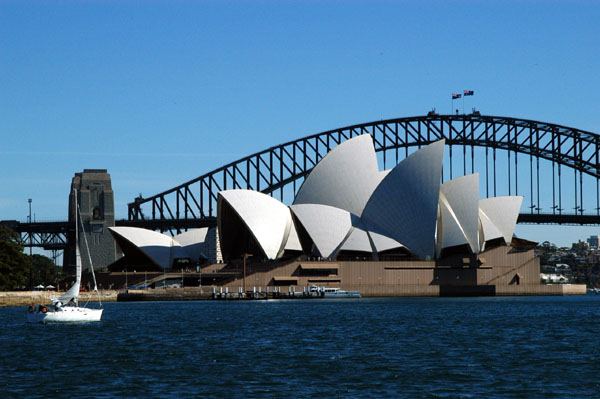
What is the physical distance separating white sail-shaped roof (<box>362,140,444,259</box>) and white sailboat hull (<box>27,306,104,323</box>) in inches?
1873

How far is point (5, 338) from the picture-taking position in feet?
150

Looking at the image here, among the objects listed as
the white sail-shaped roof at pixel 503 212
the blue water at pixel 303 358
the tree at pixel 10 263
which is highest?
the white sail-shaped roof at pixel 503 212

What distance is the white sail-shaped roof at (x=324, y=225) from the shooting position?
10050 centimetres

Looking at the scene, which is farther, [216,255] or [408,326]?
[216,255]

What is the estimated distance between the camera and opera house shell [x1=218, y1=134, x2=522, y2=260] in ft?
320

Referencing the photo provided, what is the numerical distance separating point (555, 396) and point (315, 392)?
655 centimetres

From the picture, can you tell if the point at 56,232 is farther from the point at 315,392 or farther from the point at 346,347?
the point at 315,392

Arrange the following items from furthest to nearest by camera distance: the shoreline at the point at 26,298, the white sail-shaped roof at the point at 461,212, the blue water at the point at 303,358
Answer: the white sail-shaped roof at the point at 461,212 < the shoreline at the point at 26,298 < the blue water at the point at 303,358

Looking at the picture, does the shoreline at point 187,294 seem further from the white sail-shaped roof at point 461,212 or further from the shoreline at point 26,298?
the white sail-shaped roof at point 461,212

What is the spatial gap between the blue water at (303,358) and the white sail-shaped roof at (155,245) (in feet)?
158

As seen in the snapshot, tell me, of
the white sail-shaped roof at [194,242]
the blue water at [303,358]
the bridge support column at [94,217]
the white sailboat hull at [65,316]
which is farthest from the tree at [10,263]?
the white sailboat hull at [65,316]

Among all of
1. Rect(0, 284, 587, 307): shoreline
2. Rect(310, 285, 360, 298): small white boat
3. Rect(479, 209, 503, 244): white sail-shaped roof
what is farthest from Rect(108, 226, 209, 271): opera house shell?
Rect(479, 209, 503, 244): white sail-shaped roof

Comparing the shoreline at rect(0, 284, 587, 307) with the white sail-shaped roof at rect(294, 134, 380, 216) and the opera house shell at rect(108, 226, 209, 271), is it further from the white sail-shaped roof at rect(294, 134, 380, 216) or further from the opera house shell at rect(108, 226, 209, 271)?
the opera house shell at rect(108, 226, 209, 271)

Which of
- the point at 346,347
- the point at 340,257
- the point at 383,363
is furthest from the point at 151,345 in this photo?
the point at 340,257
